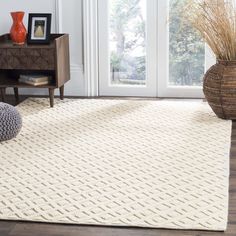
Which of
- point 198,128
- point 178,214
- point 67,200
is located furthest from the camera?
point 198,128

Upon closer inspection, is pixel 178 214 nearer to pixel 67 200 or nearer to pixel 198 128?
pixel 67 200

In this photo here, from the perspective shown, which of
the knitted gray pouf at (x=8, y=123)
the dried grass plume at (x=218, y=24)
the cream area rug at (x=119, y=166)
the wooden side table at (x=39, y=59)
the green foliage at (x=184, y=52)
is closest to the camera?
the cream area rug at (x=119, y=166)

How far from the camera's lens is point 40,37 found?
5172 millimetres

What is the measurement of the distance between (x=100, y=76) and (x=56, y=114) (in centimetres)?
79

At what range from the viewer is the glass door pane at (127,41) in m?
5.33

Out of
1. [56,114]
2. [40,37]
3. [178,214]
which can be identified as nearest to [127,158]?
[178,214]

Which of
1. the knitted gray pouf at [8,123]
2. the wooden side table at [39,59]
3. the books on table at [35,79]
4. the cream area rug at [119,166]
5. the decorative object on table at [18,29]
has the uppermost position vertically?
the decorative object on table at [18,29]

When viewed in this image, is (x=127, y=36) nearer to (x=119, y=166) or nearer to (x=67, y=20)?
(x=67, y=20)

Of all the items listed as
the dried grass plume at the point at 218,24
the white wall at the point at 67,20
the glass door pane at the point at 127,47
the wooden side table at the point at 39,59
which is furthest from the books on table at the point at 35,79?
the dried grass plume at the point at 218,24

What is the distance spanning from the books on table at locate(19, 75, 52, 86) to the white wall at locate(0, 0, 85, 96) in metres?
0.41

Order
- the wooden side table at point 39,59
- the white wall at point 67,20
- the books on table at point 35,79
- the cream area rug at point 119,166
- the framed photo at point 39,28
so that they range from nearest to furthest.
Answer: the cream area rug at point 119,166
the wooden side table at point 39,59
the books on table at point 35,79
the framed photo at point 39,28
the white wall at point 67,20

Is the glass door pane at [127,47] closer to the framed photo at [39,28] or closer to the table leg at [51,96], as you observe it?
the framed photo at [39,28]

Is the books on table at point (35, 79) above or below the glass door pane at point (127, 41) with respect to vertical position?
below

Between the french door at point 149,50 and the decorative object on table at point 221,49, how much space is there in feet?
2.13
